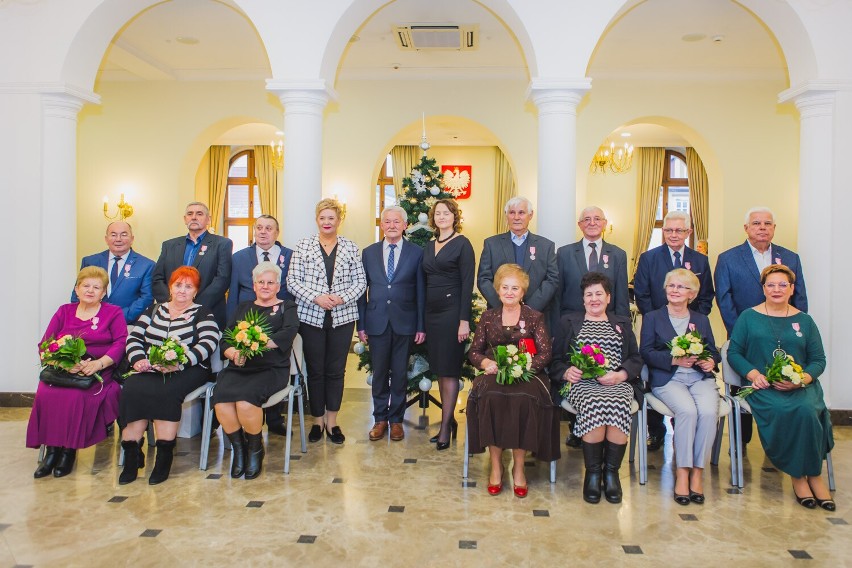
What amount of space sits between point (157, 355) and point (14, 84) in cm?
350

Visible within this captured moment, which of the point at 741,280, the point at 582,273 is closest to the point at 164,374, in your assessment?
the point at 582,273

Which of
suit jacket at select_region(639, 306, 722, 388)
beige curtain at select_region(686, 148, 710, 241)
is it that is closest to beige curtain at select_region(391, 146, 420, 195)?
beige curtain at select_region(686, 148, 710, 241)

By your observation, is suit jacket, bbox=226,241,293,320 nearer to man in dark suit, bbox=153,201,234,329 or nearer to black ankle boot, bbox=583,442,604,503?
man in dark suit, bbox=153,201,234,329

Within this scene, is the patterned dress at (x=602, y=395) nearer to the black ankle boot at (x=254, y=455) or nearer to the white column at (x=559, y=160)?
the white column at (x=559, y=160)

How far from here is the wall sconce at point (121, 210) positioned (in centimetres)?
1001

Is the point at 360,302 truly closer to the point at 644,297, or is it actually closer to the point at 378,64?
the point at 644,297

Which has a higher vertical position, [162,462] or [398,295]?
[398,295]

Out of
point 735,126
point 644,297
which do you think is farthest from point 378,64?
point 644,297

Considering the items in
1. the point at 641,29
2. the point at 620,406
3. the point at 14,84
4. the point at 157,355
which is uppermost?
the point at 641,29

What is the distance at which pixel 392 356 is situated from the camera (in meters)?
5.27

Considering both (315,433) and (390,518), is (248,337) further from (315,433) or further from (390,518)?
(390,518)

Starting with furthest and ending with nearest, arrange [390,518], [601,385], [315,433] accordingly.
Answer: [315,433] → [601,385] → [390,518]

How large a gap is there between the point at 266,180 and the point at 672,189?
9.92m

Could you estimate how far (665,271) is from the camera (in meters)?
5.23
